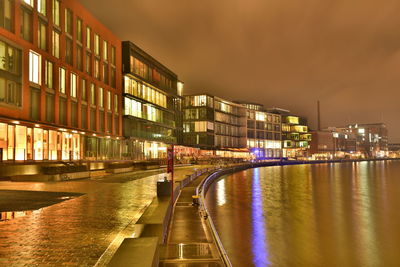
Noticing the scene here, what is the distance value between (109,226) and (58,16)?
38.1 metres

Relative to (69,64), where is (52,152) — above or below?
below

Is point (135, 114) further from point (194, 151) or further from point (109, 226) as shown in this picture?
point (109, 226)

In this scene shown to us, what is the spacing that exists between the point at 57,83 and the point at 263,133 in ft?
365

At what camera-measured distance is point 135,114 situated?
63875mm

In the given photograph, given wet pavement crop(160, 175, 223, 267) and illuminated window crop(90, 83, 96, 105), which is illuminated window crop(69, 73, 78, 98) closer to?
illuminated window crop(90, 83, 96, 105)

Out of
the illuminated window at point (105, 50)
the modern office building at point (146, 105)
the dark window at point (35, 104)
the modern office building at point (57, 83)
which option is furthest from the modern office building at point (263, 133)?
the dark window at point (35, 104)

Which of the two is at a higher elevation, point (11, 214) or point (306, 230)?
point (11, 214)

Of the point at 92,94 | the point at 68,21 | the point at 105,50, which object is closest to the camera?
the point at 68,21

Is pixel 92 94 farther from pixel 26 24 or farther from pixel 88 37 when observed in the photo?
pixel 26 24

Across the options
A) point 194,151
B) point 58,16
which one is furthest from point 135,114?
point 194,151

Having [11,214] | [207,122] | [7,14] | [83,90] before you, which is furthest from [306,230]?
[207,122]

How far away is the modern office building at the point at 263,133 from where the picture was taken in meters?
136

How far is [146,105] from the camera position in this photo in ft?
227

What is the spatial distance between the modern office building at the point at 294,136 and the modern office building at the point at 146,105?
90582 millimetres
